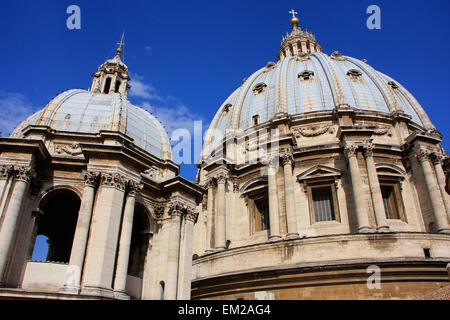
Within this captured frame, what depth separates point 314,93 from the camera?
3453cm

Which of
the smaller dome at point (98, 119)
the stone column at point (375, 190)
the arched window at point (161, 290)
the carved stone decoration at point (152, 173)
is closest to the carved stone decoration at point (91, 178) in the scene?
the carved stone decoration at point (152, 173)

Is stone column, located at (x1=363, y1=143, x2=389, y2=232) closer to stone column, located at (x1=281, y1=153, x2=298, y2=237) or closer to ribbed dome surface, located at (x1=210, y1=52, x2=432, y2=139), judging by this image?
stone column, located at (x1=281, y1=153, x2=298, y2=237)

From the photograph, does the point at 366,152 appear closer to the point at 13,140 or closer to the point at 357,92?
the point at 357,92

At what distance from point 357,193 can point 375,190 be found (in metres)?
1.21

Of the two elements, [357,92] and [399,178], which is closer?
[399,178]

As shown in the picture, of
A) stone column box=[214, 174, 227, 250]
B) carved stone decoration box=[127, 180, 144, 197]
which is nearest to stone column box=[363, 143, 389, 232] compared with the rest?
stone column box=[214, 174, 227, 250]

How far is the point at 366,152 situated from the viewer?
2625cm

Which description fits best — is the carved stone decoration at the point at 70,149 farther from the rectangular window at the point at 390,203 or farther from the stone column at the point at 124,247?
the rectangular window at the point at 390,203

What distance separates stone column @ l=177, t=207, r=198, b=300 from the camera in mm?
17531

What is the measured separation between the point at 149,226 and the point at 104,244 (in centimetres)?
411

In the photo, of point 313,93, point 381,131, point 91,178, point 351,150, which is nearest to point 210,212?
point 351,150

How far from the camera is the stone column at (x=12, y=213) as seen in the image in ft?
47.8
